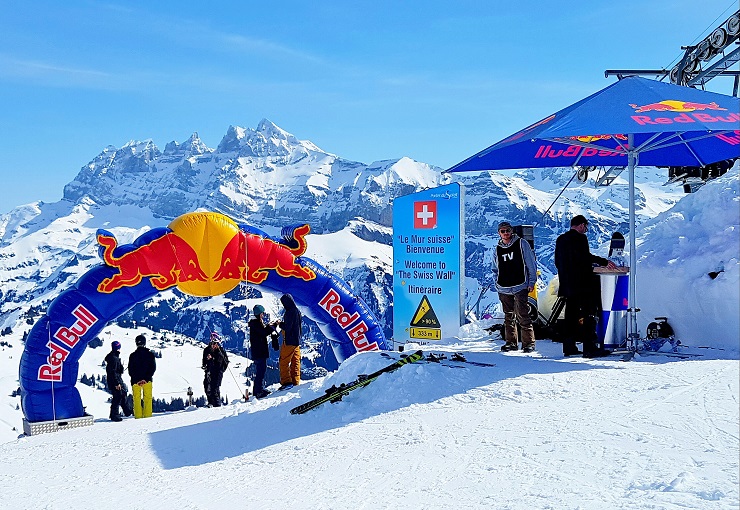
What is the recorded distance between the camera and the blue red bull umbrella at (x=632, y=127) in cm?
680

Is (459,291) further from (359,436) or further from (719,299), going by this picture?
(359,436)

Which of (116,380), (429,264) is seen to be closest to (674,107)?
(429,264)

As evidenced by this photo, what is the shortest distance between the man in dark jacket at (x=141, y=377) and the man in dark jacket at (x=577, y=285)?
6301mm

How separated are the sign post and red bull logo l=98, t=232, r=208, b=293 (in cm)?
358

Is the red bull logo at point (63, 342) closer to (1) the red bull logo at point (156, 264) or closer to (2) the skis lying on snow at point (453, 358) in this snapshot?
(1) the red bull logo at point (156, 264)

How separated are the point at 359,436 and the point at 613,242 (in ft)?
15.8

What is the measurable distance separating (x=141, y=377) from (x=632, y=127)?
7983mm

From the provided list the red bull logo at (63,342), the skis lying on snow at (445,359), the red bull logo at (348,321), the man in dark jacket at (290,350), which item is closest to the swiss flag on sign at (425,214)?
the red bull logo at (348,321)

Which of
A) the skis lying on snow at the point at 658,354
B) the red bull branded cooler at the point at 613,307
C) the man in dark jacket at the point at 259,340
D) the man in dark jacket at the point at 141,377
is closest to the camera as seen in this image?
the skis lying on snow at the point at 658,354

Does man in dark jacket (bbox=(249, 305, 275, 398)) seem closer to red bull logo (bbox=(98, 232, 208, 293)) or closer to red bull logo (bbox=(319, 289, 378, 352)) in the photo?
red bull logo (bbox=(98, 232, 208, 293))

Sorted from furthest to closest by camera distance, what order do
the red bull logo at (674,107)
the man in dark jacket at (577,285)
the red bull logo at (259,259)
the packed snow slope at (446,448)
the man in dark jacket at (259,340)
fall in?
the red bull logo at (259,259), the man in dark jacket at (259,340), the man in dark jacket at (577,285), the red bull logo at (674,107), the packed snow slope at (446,448)

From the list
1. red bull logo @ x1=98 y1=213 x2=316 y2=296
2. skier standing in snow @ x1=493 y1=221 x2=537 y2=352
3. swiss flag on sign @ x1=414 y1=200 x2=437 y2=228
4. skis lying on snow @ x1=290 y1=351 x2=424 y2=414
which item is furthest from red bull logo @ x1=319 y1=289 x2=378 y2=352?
skis lying on snow @ x1=290 y1=351 x2=424 y2=414

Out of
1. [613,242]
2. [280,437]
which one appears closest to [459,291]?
[613,242]

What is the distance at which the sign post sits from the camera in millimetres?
11648
